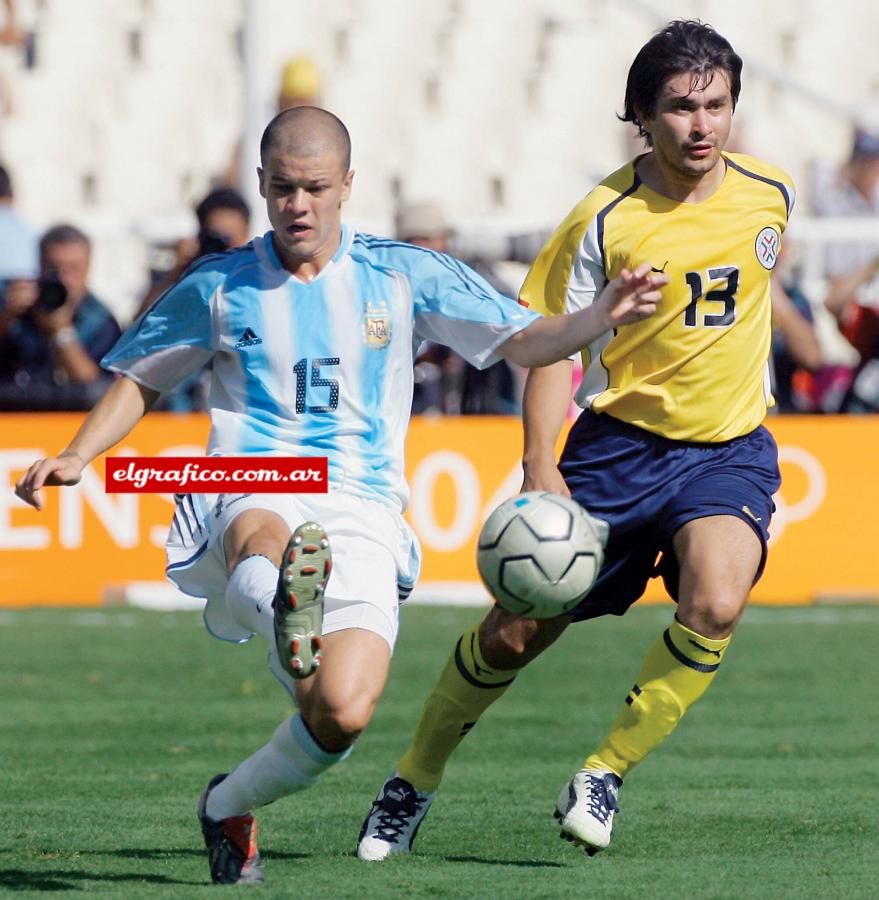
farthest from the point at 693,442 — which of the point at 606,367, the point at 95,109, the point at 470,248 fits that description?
the point at 95,109

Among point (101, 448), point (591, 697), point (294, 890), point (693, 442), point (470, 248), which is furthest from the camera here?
point (470, 248)

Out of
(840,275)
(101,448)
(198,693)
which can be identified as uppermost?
(101,448)

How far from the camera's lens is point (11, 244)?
13.2m

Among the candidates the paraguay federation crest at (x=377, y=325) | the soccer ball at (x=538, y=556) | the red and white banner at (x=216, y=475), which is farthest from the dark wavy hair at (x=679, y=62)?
the red and white banner at (x=216, y=475)

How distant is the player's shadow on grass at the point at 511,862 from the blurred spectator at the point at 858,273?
7879 millimetres

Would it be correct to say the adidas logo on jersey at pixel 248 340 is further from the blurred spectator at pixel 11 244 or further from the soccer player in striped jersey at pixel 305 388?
the blurred spectator at pixel 11 244

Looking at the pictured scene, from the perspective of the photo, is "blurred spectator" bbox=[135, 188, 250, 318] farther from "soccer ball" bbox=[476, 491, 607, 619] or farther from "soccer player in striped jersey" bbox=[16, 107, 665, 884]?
"soccer ball" bbox=[476, 491, 607, 619]

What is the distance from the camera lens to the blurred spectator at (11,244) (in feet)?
43.1

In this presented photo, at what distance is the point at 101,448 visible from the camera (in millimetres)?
5566

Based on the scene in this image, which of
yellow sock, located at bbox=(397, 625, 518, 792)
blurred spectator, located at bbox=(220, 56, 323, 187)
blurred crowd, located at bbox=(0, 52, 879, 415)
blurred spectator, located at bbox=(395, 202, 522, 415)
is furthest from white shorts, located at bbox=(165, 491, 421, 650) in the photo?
blurred spectator, located at bbox=(220, 56, 323, 187)

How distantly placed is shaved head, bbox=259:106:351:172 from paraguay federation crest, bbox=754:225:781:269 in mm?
1337

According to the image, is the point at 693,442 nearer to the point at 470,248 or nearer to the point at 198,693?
the point at 198,693

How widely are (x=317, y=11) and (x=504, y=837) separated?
622 inches

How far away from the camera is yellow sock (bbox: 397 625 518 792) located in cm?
610
